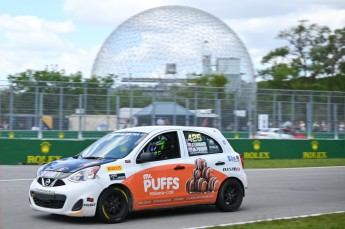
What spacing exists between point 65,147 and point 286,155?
9903 millimetres

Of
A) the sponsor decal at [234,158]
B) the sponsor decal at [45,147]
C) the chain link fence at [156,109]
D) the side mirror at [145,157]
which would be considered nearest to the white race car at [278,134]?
the chain link fence at [156,109]

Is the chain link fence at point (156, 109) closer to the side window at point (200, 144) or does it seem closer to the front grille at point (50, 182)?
the side window at point (200, 144)

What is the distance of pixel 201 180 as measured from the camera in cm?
1160

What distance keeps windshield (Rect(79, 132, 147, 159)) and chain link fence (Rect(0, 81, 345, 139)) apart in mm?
14923

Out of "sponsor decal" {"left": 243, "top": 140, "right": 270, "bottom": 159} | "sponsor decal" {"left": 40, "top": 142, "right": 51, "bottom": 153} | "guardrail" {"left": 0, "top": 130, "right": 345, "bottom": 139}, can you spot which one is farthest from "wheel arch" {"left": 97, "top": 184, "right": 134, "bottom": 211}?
"sponsor decal" {"left": 243, "top": 140, "right": 270, "bottom": 159}

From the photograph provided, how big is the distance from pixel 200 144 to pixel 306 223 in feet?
7.90

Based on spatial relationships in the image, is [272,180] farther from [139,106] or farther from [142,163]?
[139,106]

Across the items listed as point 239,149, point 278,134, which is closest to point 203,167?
point 239,149

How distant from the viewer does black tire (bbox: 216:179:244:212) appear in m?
12.0

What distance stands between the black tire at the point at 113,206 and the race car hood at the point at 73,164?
1.60 ft

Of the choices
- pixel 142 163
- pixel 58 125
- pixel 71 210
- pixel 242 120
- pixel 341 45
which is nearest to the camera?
pixel 71 210

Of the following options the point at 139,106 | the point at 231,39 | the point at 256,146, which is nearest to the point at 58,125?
the point at 139,106

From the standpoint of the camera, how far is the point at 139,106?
28531 mm

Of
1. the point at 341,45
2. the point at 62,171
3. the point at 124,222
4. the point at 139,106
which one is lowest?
the point at 124,222
